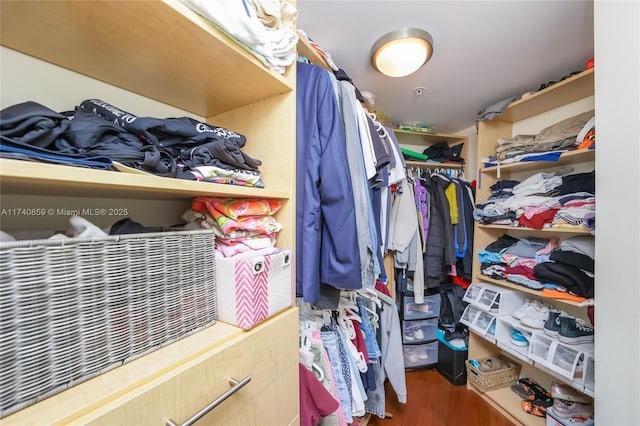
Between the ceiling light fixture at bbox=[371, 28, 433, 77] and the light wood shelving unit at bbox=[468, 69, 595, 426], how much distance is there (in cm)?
83

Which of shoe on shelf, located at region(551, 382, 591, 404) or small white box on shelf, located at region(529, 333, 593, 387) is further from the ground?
small white box on shelf, located at region(529, 333, 593, 387)

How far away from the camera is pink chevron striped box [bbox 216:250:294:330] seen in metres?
0.53

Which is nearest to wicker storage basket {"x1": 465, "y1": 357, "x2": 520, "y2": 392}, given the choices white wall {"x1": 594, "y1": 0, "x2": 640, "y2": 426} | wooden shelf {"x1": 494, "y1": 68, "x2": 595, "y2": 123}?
white wall {"x1": 594, "y1": 0, "x2": 640, "y2": 426}

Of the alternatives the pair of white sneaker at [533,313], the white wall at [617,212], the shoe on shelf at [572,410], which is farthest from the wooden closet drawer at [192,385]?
the shoe on shelf at [572,410]

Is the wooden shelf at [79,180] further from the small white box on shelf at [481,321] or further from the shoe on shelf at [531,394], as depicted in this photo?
the shoe on shelf at [531,394]

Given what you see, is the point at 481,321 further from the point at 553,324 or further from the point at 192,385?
the point at 192,385

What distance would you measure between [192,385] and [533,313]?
1.84 metres

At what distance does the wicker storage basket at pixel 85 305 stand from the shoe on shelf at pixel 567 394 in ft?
6.58

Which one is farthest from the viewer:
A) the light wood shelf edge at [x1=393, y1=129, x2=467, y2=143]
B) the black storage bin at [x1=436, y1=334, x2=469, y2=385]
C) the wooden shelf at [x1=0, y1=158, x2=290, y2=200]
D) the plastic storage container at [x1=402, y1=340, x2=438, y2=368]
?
the light wood shelf edge at [x1=393, y1=129, x2=467, y2=143]

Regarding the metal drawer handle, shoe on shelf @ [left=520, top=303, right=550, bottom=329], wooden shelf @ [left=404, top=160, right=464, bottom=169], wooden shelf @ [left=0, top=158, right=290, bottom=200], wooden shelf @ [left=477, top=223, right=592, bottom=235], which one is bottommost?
shoe on shelf @ [left=520, top=303, right=550, bottom=329]

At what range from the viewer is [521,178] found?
1842mm

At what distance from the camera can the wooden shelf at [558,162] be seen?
1.26 m

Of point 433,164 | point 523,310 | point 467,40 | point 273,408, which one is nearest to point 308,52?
point 467,40

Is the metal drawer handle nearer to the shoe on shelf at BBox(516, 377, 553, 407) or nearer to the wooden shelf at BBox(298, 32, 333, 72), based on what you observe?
the wooden shelf at BBox(298, 32, 333, 72)
